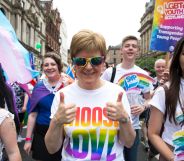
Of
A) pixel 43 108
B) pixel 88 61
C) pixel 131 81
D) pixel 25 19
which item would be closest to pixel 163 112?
pixel 88 61

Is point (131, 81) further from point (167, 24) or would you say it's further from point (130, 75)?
point (167, 24)

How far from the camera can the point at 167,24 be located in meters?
6.69

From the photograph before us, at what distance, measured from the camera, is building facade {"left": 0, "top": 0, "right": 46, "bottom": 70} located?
42.7m

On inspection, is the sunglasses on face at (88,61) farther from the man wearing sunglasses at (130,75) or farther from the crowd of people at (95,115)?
the man wearing sunglasses at (130,75)

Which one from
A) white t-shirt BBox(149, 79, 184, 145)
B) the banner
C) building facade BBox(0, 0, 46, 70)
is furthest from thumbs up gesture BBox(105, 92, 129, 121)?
building facade BBox(0, 0, 46, 70)

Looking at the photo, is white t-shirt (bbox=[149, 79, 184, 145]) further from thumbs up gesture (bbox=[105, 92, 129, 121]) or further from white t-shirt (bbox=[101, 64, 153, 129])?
white t-shirt (bbox=[101, 64, 153, 129])

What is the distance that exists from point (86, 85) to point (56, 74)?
2141 millimetres

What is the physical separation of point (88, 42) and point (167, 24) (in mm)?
4688

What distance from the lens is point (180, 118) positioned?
2.49m

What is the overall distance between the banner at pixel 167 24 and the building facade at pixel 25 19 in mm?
30755

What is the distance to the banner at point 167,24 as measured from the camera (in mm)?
6590

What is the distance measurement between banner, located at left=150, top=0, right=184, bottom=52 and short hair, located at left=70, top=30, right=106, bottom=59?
4.48 m

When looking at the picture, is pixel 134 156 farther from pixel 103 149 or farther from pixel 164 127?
pixel 103 149

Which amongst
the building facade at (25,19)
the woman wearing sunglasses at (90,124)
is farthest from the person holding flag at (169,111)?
the building facade at (25,19)
